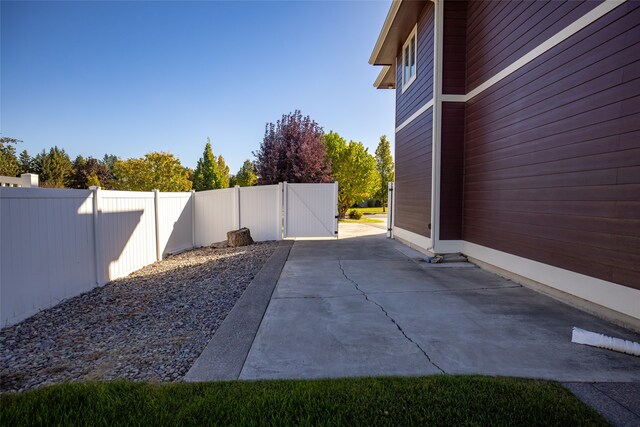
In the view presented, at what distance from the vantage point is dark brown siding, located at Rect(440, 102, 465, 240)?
7230 mm

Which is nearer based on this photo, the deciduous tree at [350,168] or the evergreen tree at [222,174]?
the deciduous tree at [350,168]

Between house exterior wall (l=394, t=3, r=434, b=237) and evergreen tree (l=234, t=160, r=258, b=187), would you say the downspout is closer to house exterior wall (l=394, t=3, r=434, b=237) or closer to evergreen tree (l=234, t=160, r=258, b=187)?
house exterior wall (l=394, t=3, r=434, b=237)

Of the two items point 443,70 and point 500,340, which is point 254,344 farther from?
point 443,70

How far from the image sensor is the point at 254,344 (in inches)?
119

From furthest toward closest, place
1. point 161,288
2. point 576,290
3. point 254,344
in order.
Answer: point 161,288, point 576,290, point 254,344

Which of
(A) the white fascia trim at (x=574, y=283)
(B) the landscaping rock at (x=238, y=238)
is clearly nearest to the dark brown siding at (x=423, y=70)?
(A) the white fascia trim at (x=574, y=283)

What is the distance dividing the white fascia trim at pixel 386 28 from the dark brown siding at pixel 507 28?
2061mm

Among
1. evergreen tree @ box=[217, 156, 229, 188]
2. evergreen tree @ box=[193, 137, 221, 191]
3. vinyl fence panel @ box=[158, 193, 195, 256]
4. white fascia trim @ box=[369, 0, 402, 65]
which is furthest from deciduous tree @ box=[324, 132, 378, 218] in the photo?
vinyl fence panel @ box=[158, 193, 195, 256]

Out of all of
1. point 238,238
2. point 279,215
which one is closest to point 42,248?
point 238,238

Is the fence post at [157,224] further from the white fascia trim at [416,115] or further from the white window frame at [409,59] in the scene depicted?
the white window frame at [409,59]

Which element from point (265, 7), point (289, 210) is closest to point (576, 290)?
point (289, 210)

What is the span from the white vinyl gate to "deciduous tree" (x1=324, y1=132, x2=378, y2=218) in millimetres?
13967

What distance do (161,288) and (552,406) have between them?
17.6ft

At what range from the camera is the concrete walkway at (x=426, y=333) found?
254 cm
